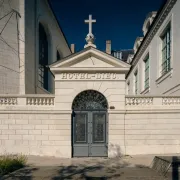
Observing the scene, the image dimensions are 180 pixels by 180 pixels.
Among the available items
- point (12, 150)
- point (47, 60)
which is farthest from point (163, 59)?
point (12, 150)

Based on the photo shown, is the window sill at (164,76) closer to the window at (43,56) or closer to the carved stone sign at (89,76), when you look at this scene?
the carved stone sign at (89,76)

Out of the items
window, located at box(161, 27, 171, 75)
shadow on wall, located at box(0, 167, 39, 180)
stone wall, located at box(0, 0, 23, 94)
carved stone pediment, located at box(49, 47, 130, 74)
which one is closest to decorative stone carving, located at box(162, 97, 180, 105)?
carved stone pediment, located at box(49, 47, 130, 74)

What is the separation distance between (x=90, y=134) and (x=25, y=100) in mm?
3159

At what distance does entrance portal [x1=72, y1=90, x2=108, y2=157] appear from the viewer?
28.9 ft

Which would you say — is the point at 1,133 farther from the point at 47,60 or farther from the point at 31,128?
the point at 47,60

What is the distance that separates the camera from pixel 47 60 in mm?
16359

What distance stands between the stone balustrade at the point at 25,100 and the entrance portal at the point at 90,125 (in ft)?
4.16

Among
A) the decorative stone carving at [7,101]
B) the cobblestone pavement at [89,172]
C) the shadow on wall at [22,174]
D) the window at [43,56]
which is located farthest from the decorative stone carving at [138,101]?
the window at [43,56]

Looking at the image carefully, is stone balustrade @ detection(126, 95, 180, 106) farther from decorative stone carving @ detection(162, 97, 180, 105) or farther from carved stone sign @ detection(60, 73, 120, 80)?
carved stone sign @ detection(60, 73, 120, 80)

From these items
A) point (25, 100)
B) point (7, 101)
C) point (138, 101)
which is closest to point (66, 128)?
point (25, 100)

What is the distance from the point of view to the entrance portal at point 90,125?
8.82 meters

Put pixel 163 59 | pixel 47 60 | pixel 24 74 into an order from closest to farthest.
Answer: pixel 24 74, pixel 163 59, pixel 47 60

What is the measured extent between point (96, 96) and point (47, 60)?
8625mm

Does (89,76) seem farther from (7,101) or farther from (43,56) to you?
(43,56)
